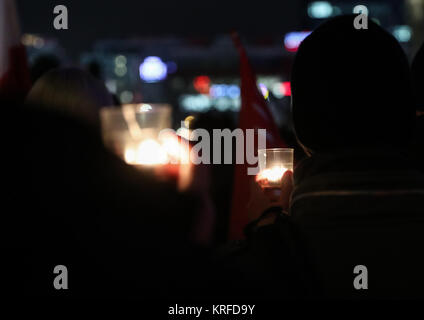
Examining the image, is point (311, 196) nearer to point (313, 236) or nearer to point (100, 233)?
point (313, 236)

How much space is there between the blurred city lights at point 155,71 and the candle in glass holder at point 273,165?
2375 inches

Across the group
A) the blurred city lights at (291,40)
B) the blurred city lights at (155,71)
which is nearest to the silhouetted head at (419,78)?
the blurred city lights at (291,40)

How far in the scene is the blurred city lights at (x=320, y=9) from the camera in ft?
199

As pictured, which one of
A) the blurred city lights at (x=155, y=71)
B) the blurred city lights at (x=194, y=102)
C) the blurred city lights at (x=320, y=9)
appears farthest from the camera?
the blurred city lights at (x=194, y=102)

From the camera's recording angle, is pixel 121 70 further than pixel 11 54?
Yes

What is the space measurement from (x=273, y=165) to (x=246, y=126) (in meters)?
0.89

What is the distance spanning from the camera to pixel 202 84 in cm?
6425

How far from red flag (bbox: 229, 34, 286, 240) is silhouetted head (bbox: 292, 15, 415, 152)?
141 centimetres

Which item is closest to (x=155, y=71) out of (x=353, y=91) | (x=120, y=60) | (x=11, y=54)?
(x=120, y=60)

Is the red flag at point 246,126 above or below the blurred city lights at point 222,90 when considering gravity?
below

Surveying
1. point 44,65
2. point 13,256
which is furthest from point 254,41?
point 13,256

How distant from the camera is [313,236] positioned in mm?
1665

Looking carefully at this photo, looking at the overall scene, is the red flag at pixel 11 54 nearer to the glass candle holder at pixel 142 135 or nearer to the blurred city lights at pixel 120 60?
the glass candle holder at pixel 142 135

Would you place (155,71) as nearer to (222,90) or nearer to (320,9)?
(222,90)
